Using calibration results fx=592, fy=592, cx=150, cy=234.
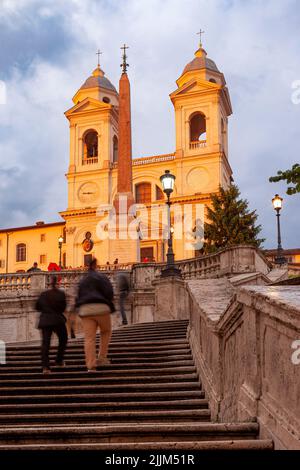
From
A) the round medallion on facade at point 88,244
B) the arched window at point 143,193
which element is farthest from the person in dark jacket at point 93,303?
the arched window at point 143,193

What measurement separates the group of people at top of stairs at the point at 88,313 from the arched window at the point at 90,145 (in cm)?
5468

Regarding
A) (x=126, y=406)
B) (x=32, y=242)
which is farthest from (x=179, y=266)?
(x=32, y=242)

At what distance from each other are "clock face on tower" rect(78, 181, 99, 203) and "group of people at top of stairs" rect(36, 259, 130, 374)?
5127 cm

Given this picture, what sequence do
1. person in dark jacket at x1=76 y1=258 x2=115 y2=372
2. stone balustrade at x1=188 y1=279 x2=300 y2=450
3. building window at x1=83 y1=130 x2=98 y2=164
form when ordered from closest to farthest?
stone balustrade at x1=188 y1=279 x2=300 y2=450
person in dark jacket at x1=76 y1=258 x2=115 y2=372
building window at x1=83 y1=130 x2=98 y2=164

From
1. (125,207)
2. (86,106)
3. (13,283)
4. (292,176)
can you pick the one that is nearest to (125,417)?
(292,176)

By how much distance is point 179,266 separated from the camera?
2112cm

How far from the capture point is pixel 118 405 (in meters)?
6.98

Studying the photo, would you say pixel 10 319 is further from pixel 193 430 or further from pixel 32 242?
pixel 32 242

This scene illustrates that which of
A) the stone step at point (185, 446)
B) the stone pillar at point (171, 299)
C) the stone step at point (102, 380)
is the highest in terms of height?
the stone pillar at point (171, 299)

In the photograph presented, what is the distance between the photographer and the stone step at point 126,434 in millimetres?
4684

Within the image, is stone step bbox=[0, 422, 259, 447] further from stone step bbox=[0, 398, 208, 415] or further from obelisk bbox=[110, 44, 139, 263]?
obelisk bbox=[110, 44, 139, 263]

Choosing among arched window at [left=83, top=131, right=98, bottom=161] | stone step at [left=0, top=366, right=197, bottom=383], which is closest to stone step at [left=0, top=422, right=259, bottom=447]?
stone step at [left=0, top=366, right=197, bottom=383]

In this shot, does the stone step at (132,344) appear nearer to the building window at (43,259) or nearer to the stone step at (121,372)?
the stone step at (121,372)

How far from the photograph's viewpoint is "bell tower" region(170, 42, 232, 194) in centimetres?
5650
